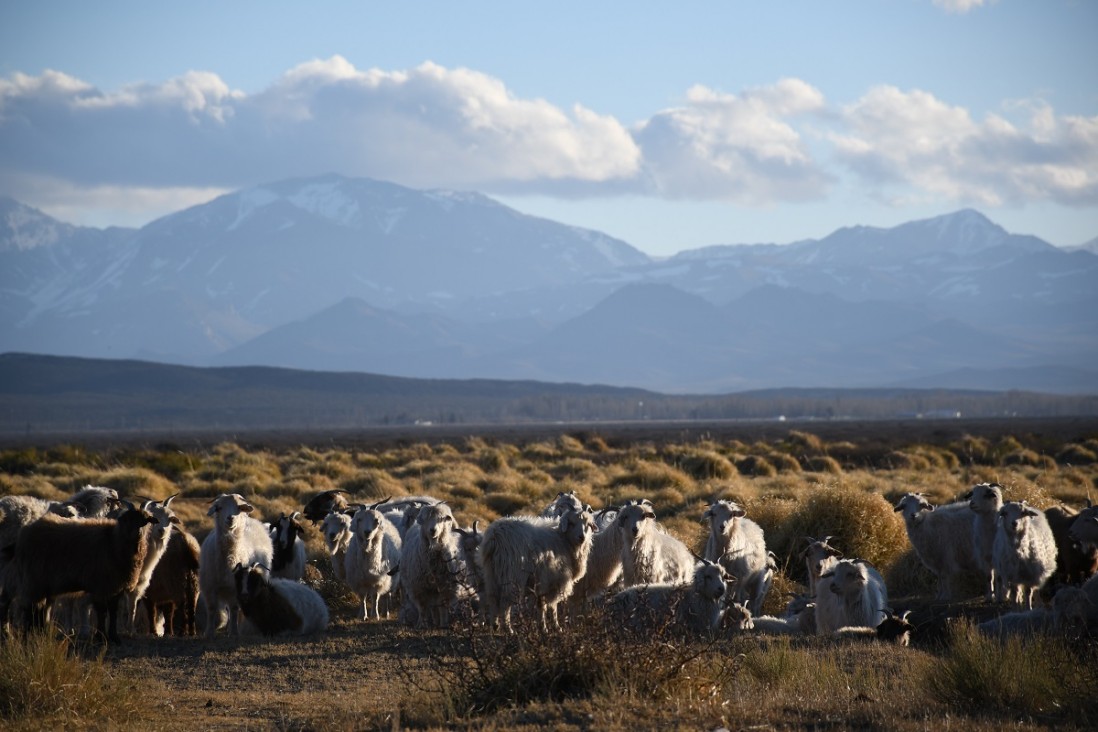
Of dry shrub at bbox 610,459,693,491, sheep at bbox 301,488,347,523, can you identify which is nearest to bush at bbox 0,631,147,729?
sheep at bbox 301,488,347,523

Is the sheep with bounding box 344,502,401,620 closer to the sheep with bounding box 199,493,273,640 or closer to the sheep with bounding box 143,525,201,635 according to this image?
the sheep with bounding box 199,493,273,640

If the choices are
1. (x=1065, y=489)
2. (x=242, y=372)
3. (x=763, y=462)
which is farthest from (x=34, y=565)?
(x=242, y=372)

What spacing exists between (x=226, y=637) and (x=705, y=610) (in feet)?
17.6

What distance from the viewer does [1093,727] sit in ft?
27.2

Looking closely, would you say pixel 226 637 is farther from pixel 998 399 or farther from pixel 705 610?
pixel 998 399

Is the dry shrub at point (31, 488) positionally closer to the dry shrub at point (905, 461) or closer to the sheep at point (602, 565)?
the sheep at point (602, 565)

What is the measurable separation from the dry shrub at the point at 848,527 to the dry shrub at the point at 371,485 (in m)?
9.52

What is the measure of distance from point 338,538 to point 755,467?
1983cm

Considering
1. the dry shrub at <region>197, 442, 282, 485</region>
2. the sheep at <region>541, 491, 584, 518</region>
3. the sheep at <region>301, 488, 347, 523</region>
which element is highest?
the sheep at <region>541, 491, 584, 518</region>

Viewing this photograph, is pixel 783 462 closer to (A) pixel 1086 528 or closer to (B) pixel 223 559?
(A) pixel 1086 528

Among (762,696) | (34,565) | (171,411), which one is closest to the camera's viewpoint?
(762,696)

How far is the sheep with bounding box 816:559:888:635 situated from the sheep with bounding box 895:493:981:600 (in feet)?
8.25

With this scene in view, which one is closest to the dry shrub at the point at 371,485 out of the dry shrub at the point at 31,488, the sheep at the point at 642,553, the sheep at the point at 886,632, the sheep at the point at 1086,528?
the dry shrub at the point at 31,488

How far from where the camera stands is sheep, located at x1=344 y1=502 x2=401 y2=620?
48.9 ft
